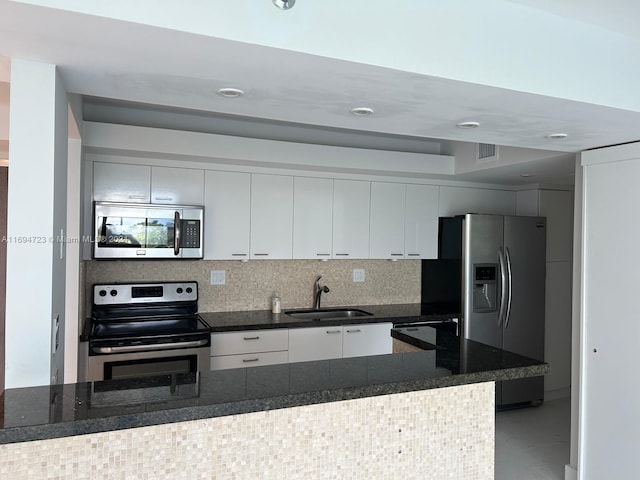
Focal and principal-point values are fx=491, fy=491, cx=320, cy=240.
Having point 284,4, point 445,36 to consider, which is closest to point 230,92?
point 284,4

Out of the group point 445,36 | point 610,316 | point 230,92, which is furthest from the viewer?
point 610,316

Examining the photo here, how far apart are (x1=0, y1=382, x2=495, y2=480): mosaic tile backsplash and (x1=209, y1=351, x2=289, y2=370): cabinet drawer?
207cm

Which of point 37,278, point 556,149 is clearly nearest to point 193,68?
point 37,278

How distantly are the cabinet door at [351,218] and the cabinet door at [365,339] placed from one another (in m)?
0.66

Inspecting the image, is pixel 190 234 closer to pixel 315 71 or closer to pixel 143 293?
pixel 143 293

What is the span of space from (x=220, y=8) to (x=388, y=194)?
3.23 m

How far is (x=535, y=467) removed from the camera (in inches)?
143

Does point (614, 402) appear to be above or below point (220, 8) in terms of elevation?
below

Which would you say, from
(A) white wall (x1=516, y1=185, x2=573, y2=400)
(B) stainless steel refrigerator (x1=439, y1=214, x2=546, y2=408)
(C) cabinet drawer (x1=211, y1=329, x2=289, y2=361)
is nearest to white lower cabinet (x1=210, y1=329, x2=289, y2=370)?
(C) cabinet drawer (x1=211, y1=329, x2=289, y2=361)

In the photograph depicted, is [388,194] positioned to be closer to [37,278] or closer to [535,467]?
[535,467]


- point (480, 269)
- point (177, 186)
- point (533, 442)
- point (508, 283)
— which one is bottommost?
point (533, 442)

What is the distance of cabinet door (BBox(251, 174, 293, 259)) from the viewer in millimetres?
4023

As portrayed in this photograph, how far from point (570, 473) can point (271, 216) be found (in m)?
2.87

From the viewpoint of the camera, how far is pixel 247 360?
376cm
